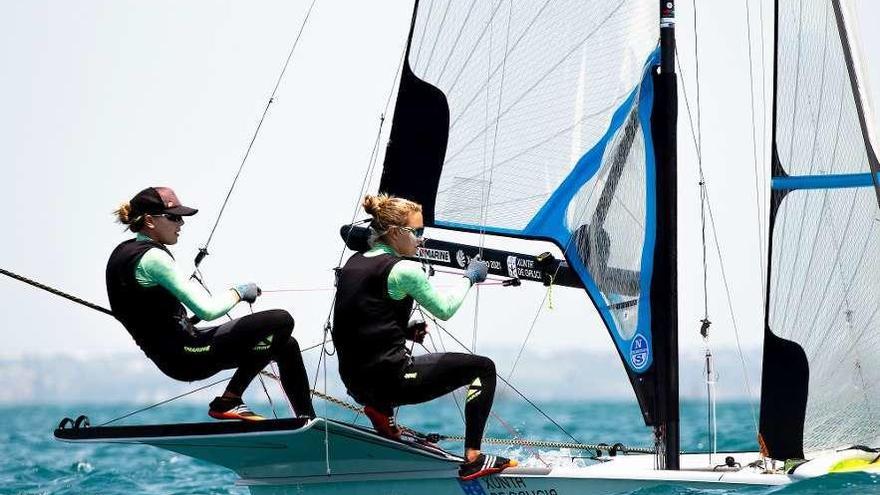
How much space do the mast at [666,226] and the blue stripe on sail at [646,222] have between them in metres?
0.04

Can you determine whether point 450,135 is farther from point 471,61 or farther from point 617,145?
point 617,145

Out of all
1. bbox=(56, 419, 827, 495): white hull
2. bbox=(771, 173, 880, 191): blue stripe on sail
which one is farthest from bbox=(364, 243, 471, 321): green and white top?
bbox=(771, 173, 880, 191): blue stripe on sail

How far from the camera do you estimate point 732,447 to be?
44.2ft

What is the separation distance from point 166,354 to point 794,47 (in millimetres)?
3631

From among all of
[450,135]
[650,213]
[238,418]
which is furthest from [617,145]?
[238,418]

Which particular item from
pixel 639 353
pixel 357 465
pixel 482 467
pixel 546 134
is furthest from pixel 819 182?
pixel 357 465

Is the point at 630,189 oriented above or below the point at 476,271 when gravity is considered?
above

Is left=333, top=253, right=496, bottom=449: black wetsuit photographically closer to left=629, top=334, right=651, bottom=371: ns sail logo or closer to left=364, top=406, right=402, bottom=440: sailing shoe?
left=364, top=406, right=402, bottom=440: sailing shoe

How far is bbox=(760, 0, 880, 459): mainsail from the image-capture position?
7492 mm

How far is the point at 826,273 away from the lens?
758 cm

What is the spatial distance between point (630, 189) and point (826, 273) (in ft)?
3.57

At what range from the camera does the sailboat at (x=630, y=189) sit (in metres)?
7.50

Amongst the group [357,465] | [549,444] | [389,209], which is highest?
[389,209]

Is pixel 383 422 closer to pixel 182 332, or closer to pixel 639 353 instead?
pixel 182 332
